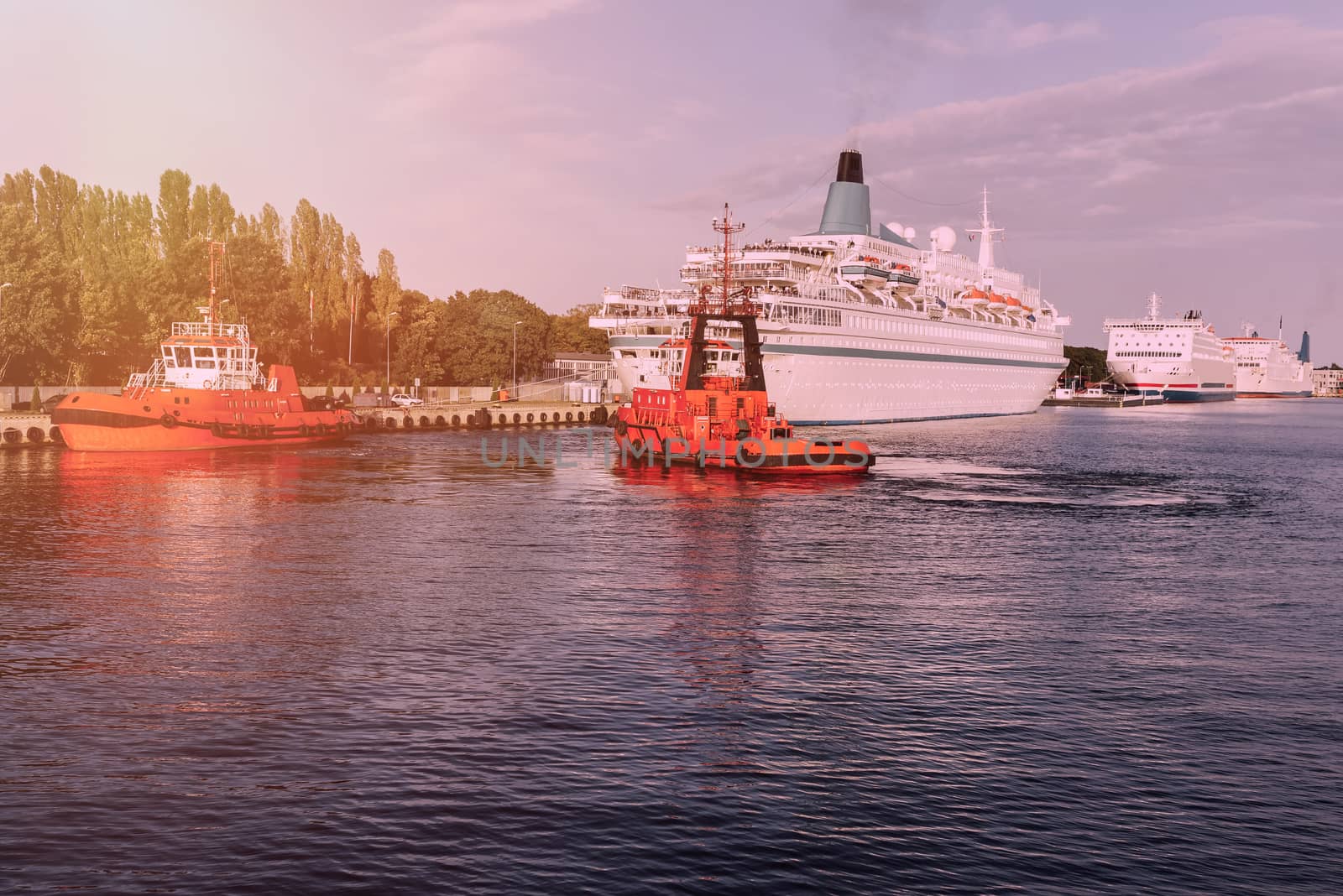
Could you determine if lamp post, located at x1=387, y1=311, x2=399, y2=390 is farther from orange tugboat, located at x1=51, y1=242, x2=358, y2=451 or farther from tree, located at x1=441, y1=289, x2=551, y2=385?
orange tugboat, located at x1=51, y1=242, x2=358, y2=451

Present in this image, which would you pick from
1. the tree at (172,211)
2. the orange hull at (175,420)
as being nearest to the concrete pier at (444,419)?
the orange hull at (175,420)

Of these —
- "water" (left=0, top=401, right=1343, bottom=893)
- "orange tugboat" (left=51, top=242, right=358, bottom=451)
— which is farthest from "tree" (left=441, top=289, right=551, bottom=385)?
"water" (left=0, top=401, right=1343, bottom=893)

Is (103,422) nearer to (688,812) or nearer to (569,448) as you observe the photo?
(569,448)

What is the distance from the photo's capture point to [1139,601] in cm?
3150

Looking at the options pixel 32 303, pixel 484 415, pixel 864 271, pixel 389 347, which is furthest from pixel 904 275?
pixel 32 303

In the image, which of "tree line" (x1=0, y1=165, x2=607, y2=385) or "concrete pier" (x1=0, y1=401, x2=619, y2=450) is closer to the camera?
"concrete pier" (x1=0, y1=401, x2=619, y2=450)

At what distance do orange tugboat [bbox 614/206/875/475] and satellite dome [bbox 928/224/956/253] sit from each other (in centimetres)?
9019

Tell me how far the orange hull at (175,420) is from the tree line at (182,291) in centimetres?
758

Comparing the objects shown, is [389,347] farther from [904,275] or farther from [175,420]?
[904,275]

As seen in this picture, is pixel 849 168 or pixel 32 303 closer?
pixel 32 303

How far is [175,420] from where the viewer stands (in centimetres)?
7394

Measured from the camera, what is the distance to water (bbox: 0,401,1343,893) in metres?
14.3

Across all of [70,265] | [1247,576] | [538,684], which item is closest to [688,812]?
[538,684]

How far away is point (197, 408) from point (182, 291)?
34.3 metres
